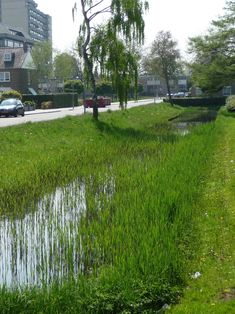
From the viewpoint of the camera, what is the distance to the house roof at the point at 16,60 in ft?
258

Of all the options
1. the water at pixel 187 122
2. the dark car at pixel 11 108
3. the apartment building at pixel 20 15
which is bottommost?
the water at pixel 187 122

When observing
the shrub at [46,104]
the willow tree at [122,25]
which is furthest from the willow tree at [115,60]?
the shrub at [46,104]

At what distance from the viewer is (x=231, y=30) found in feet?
136

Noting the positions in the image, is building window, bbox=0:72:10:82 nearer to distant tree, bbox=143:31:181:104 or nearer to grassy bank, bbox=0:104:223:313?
distant tree, bbox=143:31:181:104

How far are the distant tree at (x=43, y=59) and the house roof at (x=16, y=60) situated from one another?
540 cm

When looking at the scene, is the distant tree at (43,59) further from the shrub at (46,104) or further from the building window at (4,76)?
the shrub at (46,104)

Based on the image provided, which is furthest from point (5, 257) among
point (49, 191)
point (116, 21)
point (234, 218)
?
point (116, 21)

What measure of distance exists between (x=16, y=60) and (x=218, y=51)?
45.5 meters

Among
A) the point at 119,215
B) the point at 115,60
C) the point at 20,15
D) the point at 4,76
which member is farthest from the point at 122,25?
the point at 20,15

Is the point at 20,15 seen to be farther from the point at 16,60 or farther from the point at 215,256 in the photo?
the point at 215,256

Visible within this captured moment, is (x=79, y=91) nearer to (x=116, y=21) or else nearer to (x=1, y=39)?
(x=1, y=39)

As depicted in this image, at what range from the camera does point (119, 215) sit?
27.6 ft

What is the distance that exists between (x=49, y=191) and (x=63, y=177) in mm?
1743

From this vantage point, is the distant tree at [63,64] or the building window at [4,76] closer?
the building window at [4,76]
